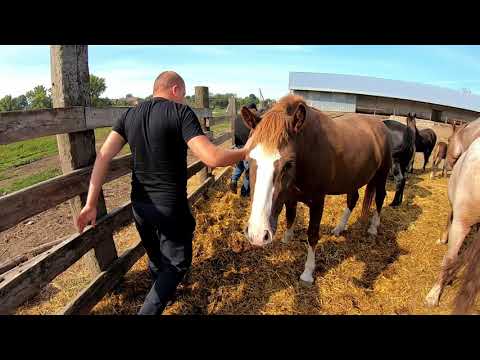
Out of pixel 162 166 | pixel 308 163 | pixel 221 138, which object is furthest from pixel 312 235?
pixel 221 138

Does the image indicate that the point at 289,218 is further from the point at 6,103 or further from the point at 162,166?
the point at 6,103

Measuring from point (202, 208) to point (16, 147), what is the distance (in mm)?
16561

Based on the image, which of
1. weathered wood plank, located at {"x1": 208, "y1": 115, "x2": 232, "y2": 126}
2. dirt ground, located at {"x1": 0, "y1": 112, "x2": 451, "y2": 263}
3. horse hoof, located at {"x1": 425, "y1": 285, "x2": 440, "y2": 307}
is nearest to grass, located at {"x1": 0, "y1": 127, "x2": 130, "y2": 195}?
dirt ground, located at {"x1": 0, "y1": 112, "x2": 451, "y2": 263}

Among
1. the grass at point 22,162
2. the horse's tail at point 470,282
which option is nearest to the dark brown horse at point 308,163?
the horse's tail at point 470,282

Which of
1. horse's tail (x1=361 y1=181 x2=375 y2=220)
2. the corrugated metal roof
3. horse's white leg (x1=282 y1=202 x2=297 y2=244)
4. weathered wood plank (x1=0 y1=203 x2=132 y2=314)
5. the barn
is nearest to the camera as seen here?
weathered wood plank (x1=0 y1=203 x2=132 y2=314)

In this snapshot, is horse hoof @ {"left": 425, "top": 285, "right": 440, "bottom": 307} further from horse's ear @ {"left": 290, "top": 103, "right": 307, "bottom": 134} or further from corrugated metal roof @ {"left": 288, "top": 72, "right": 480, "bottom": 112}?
corrugated metal roof @ {"left": 288, "top": 72, "right": 480, "bottom": 112}

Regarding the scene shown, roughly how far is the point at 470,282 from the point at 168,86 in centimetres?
293

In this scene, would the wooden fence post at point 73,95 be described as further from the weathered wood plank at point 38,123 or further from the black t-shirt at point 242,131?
the black t-shirt at point 242,131

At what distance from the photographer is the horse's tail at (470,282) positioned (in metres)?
2.22

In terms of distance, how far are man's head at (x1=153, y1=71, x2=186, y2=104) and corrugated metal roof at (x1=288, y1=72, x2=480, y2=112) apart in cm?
2895

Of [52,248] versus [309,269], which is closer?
[52,248]

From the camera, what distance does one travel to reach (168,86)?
2367mm

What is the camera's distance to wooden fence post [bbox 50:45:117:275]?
245 centimetres

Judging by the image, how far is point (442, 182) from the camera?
894cm
